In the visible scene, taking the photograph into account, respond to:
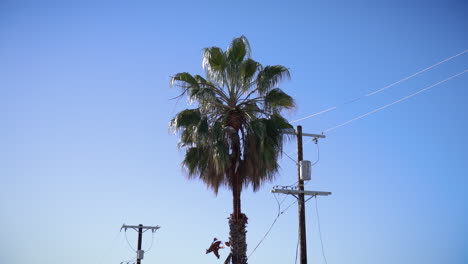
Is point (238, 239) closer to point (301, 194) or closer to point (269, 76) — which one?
point (301, 194)

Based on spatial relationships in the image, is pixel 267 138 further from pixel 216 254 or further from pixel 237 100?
pixel 216 254

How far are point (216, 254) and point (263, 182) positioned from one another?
11.2 ft

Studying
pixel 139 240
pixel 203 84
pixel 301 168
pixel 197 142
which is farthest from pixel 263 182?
pixel 139 240

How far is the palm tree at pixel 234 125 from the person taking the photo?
21.1 m

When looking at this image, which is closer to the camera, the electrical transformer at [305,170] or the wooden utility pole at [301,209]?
the wooden utility pole at [301,209]

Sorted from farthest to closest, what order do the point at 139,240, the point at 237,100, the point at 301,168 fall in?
1. the point at 139,240
2. the point at 237,100
3. the point at 301,168

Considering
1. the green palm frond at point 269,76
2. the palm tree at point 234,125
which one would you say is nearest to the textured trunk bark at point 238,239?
the palm tree at point 234,125

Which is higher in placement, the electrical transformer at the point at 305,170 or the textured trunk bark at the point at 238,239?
the electrical transformer at the point at 305,170

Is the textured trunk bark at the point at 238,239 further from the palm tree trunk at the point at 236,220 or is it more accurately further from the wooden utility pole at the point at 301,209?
the wooden utility pole at the point at 301,209

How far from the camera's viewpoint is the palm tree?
21062mm

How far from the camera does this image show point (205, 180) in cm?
2159

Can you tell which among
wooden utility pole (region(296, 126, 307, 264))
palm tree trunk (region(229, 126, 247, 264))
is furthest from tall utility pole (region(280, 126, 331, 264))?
palm tree trunk (region(229, 126, 247, 264))

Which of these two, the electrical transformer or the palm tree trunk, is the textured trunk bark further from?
the electrical transformer

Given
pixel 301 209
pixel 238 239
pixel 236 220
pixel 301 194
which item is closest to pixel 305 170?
pixel 301 194
